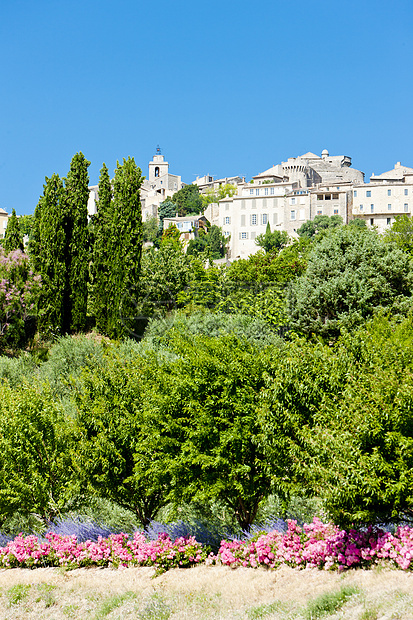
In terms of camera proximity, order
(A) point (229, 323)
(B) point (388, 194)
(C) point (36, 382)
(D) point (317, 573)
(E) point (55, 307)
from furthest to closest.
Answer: (B) point (388, 194)
(E) point (55, 307)
(A) point (229, 323)
(C) point (36, 382)
(D) point (317, 573)

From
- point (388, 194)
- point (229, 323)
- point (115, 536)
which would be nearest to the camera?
point (115, 536)

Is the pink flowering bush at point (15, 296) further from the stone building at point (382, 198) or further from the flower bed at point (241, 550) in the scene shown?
the stone building at point (382, 198)

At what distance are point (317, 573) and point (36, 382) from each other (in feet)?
34.8

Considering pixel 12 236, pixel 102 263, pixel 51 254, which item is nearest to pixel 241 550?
pixel 102 263

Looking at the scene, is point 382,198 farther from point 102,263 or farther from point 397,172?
point 102,263

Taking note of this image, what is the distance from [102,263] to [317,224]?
6229 cm

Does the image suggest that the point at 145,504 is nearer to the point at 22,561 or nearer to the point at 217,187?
the point at 22,561

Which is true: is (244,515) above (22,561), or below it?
above

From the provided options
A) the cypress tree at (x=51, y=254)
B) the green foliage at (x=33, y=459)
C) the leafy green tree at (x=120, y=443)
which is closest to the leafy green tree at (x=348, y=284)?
the cypress tree at (x=51, y=254)

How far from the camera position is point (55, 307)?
3234 centimetres

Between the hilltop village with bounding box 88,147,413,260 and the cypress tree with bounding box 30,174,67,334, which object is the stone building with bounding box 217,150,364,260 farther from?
the cypress tree with bounding box 30,174,67,334

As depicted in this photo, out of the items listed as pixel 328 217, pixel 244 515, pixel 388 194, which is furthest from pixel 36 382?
pixel 388 194

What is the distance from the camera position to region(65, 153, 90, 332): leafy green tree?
32906mm

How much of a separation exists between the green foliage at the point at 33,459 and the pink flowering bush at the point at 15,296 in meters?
16.6
